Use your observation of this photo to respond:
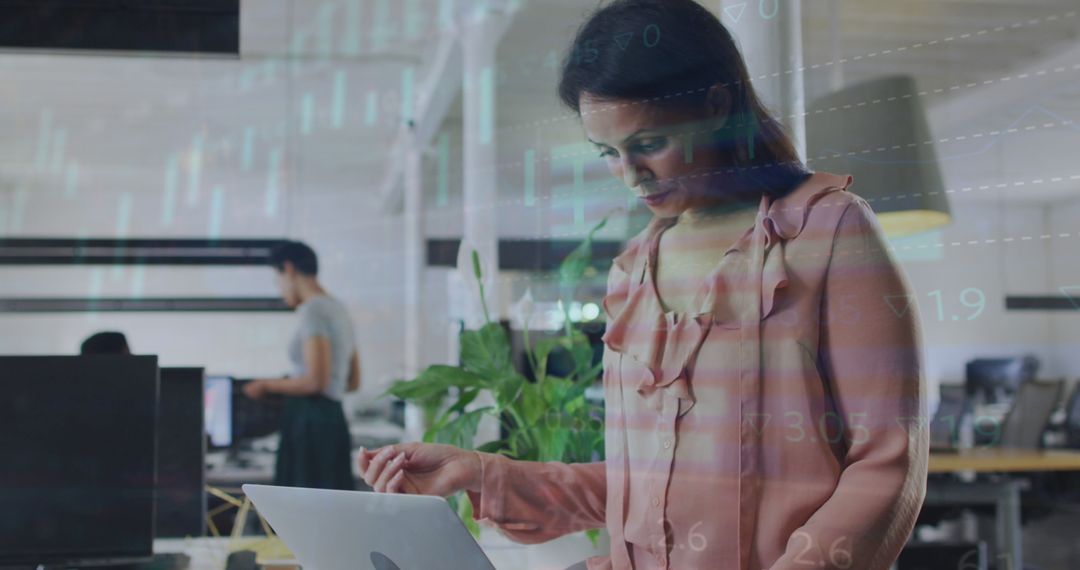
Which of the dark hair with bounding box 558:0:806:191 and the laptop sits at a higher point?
the dark hair with bounding box 558:0:806:191

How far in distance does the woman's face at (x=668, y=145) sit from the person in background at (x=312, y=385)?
6.87 feet

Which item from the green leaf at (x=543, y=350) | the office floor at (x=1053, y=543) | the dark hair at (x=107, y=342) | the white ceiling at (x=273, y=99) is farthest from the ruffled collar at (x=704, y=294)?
the office floor at (x=1053, y=543)

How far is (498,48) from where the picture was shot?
3338 mm

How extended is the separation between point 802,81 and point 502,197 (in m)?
1.71

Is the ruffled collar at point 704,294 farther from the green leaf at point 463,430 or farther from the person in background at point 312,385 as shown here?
the person in background at point 312,385

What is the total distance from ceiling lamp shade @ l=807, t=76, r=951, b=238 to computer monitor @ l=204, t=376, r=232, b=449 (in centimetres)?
235

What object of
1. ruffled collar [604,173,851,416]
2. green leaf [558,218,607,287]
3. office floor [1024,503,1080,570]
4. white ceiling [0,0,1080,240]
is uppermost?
white ceiling [0,0,1080,240]

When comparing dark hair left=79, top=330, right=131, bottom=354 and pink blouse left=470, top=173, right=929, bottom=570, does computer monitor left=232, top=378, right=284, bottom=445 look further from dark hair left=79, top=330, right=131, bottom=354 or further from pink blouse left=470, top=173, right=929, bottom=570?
pink blouse left=470, top=173, right=929, bottom=570

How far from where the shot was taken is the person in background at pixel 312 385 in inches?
111

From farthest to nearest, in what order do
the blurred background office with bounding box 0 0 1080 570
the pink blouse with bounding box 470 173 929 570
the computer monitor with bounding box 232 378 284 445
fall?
the computer monitor with bounding box 232 378 284 445 → the blurred background office with bounding box 0 0 1080 570 → the pink blouse with bounding box 470 173 929 570

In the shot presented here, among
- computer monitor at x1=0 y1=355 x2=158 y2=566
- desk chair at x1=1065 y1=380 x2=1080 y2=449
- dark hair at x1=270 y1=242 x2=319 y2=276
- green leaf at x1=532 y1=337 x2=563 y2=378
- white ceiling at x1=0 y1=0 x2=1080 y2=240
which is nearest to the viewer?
computer monitor at x1=0 y1=355 x2=158 y2=566

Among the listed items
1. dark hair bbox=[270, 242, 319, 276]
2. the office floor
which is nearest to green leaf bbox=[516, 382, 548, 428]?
dark hair bbox=[270, 242, 319, 276]

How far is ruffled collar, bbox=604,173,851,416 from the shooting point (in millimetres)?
803

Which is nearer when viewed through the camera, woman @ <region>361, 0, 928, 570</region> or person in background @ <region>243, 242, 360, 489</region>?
woman @ <region>361, 0, 928, 570</region>
